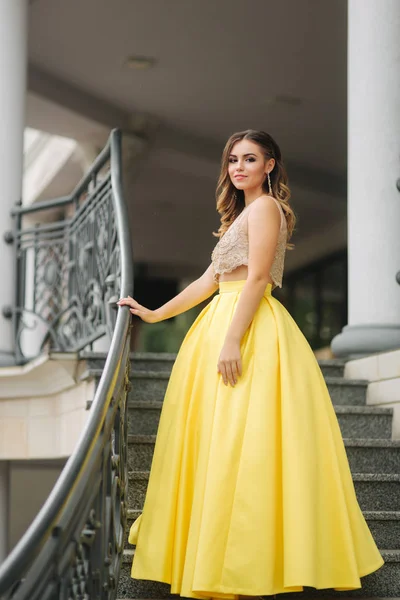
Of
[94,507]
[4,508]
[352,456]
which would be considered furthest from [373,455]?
[4,508]

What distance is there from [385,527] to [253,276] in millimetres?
1410

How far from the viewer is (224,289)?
3.37 m

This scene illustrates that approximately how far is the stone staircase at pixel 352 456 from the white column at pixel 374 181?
339 mm

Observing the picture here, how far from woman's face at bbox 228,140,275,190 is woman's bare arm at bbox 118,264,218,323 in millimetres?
373

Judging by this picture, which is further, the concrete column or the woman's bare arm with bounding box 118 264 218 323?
the concrete column

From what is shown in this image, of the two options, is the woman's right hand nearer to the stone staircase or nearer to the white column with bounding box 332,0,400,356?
the stone staircase

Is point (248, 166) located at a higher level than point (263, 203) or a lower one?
higher

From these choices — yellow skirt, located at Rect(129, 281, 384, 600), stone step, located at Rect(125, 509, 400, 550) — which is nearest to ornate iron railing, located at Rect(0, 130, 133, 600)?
yellow skirt, located at Rect(129, 281, 384, 600)

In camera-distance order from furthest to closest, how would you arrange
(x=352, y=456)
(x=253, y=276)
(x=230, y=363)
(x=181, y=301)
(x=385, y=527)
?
(x=352, y=456)
(x=385, y=527)
(x=181, y=301)
(x=253, y=276)
(x=230, y=363)

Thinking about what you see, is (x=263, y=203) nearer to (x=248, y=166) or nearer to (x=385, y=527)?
(x=248, y=166)

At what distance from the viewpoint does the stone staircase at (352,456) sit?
3455mm

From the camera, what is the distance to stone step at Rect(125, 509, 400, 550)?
383 cm

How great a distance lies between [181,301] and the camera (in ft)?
11.7

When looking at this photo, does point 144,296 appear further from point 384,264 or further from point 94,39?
point 384,264
